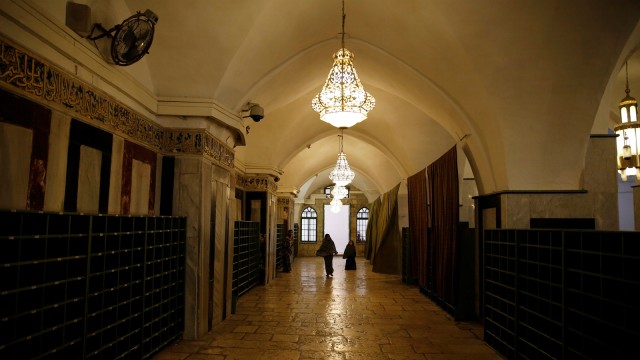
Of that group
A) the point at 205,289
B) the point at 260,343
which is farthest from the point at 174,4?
the point at 260,343

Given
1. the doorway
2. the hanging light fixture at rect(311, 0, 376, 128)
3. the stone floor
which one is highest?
the hanging light fixture at rect(311, 0, 376, 128)

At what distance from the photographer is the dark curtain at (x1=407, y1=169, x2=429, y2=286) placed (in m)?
8.62

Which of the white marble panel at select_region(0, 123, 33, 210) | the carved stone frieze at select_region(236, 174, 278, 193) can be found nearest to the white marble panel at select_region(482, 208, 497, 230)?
the white marble panel at select_region(0, 123, 33, 210)

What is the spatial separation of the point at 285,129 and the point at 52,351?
7556 millimetres

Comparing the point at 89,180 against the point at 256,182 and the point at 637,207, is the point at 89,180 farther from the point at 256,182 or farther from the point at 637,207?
the point at 637,207

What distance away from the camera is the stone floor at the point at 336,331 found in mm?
4719

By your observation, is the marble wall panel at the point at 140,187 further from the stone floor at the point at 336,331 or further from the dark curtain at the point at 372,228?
the dark curtain at the point at 372,228

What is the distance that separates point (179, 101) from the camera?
5.21m

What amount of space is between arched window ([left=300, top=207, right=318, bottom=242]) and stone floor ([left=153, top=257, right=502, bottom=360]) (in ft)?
46.9

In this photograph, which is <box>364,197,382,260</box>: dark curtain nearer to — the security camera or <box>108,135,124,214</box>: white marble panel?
the security camera

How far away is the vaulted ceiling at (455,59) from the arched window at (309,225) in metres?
17.1

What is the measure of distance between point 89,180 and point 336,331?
3.62 metres

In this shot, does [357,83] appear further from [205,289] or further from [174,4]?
[205,289]

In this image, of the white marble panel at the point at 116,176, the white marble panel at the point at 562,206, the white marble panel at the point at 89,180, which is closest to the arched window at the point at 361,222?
the white marble panel at the point at 562,206
